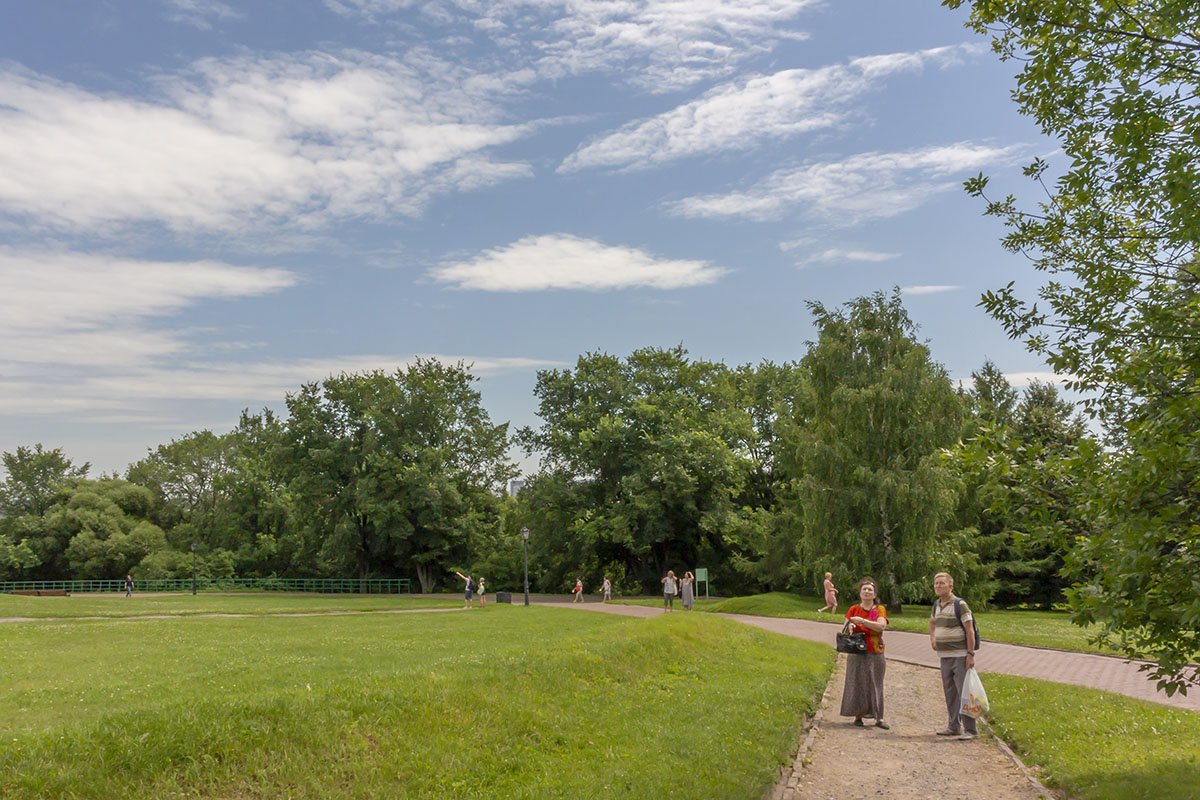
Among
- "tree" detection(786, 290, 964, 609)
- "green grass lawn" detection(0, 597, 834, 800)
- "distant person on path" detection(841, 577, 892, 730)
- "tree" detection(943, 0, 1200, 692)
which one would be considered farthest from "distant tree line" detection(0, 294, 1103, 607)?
"tree" detection(943, 0, 1200, 692)

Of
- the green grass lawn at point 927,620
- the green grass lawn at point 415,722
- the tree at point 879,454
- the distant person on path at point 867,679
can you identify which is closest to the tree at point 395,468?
the green grass lawn at point 927,620

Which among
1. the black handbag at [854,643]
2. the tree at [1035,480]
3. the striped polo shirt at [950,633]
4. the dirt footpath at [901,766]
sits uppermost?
the tree at [1035,480]

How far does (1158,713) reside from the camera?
1123 centimetres

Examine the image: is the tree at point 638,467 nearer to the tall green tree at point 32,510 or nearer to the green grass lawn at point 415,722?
the green grass lawn at point 415,722

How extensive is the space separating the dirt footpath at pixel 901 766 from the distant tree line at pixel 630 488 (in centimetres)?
2340

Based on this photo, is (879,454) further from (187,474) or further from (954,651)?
(187,474)

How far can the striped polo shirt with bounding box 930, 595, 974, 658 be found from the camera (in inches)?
417

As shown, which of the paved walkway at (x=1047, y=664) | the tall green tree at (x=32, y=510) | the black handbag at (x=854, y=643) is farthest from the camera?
the tall green tree at (x=32, y=510)

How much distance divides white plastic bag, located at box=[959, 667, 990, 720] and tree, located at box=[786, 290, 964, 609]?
23.7 meters

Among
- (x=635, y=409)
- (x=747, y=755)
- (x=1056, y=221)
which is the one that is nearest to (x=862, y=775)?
(x=747, y=755)

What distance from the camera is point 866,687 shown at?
1128 cm

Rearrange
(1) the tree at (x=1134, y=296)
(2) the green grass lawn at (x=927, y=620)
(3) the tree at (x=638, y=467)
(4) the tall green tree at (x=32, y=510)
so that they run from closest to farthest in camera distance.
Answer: (1) the tree at (x=1134, y=296) → (2) the green grass lawn at (x=927, y=620) → (3) the tree at (x=638, y=467) → (4) the tall green tree at (x=32, y=510)

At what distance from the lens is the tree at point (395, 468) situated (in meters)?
58.2

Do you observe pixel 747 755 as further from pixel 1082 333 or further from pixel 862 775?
pixel 1082 333
